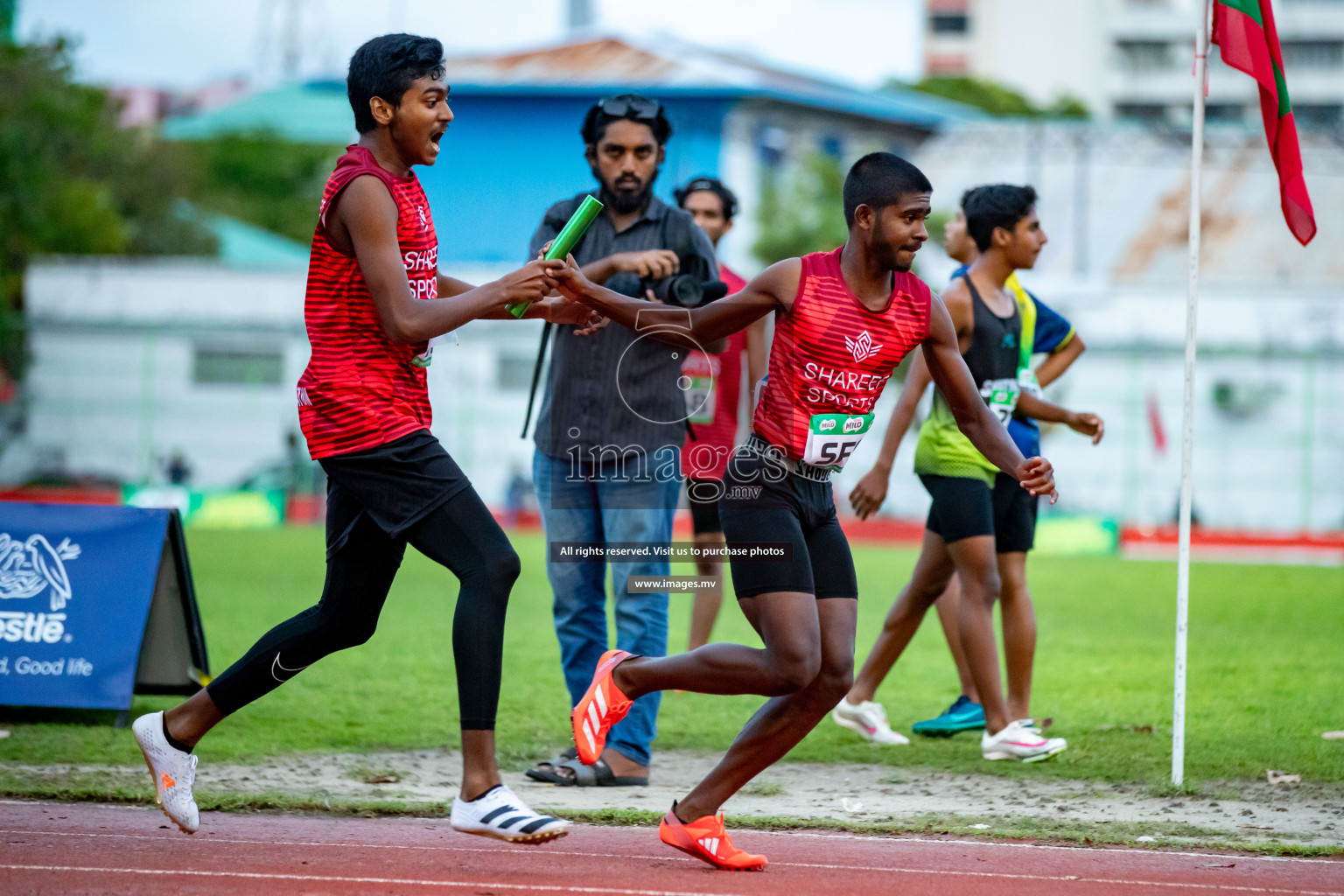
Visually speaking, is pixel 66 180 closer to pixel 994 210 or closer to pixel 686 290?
pixel 994 210

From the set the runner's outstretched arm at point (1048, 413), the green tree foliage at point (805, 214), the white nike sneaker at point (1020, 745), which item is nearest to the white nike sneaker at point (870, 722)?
the white nike sneaker at point (1020, 745)

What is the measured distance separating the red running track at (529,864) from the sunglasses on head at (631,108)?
2.93 meters

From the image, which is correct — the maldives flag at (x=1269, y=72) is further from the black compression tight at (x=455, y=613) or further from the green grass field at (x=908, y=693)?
the black compression tight at (x=455, y=613)

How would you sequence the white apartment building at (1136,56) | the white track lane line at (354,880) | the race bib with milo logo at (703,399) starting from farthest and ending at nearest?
the white apartment building at (1136,56) → the race bib with milo logo at (703,399) → the white track lane line at (354,880)

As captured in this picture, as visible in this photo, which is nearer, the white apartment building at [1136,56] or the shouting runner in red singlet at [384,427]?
the shouting runner in red singlet at [384,427]

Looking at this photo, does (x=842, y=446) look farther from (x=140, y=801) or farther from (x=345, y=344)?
(x=140, y=801)

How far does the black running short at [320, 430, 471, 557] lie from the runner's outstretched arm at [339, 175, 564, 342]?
35 cm

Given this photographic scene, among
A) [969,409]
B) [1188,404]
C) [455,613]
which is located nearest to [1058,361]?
[1188,404]


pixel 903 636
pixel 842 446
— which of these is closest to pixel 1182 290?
pixel 903 636

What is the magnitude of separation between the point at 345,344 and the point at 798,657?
175 cm

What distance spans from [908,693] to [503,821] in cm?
462

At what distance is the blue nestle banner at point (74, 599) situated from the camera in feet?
23.0

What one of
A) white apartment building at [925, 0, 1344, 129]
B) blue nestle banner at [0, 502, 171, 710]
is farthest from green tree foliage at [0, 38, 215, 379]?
white apartment building at [925, 0, 1344, 129]

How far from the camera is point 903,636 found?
743 centimetres
